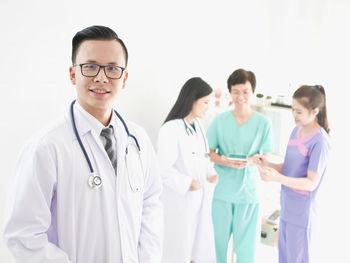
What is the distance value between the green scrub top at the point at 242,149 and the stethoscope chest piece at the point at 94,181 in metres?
1.41

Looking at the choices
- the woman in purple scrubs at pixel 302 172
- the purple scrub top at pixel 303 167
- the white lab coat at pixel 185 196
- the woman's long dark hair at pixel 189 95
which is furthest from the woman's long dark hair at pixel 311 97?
the white lab coat at pixel 185 196

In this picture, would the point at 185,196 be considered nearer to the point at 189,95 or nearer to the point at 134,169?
the point at 189,95

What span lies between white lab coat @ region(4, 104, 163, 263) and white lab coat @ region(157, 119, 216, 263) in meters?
0.87

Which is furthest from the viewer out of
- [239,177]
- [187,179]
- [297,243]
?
[239,177]

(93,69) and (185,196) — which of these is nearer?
(93,69)

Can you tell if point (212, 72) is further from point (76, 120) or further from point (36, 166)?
point (36, 166)

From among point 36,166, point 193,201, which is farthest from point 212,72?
point 36,166

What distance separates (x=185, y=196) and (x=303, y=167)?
0.79 metres

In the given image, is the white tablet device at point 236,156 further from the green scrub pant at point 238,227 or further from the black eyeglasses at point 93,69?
the black eyeglasses at point 93,69

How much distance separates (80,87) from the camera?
1.23 m

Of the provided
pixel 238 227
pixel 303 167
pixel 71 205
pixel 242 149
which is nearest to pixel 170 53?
pixel 242 149

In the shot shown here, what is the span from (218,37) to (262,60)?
25.7 inches

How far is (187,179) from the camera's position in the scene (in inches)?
88.7

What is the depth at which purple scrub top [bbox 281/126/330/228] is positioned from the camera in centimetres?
201
